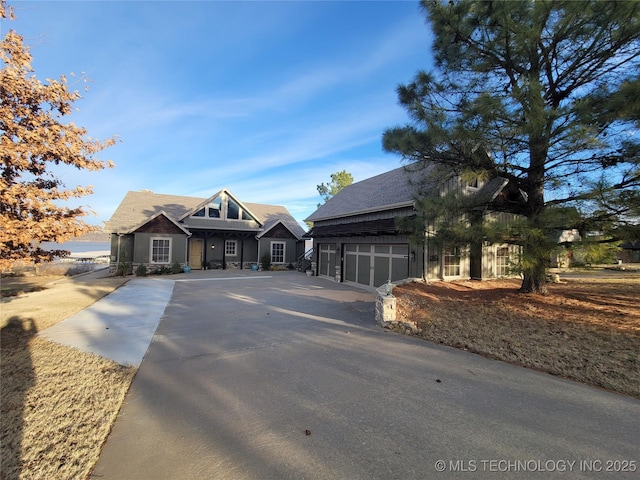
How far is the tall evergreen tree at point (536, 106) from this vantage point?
6016 mm

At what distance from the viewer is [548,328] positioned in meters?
6.17

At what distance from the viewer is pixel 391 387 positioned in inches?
161

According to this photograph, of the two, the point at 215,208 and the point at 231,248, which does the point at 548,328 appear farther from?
the point at 215,208

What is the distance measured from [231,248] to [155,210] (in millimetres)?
6365

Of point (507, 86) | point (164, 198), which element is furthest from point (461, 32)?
point (164, 198)

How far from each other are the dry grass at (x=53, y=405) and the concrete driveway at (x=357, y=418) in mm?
216

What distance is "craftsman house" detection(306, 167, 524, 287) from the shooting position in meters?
10.4

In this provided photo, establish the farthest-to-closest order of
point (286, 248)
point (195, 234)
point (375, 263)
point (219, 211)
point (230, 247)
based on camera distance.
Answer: point (286, 248), point (230, 247), point (219, 211), point (195, 234), point (375, 263)

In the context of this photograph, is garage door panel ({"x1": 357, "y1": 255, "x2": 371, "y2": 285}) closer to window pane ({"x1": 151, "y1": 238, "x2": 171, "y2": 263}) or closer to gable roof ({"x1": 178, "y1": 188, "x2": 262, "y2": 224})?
gable roof ({"x1": 178, "y1": 188, "x2": 262, "y2": 224})

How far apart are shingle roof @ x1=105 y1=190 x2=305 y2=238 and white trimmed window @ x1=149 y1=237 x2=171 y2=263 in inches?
61.2

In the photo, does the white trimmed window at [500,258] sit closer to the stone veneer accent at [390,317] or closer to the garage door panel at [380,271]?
the garage door panel at [380,271]

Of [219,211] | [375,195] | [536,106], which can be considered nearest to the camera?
[536,106]

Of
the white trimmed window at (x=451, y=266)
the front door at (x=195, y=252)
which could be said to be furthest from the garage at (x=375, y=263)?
the front door at (x=195, y=252)

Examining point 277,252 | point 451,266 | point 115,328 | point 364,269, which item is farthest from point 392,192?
point 277,252
